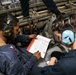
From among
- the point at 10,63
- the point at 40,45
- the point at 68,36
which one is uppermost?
the point at 68,36

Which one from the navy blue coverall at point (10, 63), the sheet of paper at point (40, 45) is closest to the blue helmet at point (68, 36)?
the navy blue coverall at point (10, 63)

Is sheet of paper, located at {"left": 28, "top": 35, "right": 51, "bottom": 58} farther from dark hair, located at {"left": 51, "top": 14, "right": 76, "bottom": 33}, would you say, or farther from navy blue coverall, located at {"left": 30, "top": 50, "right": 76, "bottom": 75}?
navy blue coverall, located at {"left": 30, "top": 50, "right": 76, "bottom": 75}

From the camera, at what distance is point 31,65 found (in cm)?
186

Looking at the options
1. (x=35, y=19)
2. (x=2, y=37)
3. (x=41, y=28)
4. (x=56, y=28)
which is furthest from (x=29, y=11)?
(x=56, y=28)

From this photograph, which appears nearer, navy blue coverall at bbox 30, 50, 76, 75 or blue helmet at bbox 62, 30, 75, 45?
navy blue coverall at bbox 30, 50, 76, 75

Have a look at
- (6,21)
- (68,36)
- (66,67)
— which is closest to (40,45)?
(6,21)

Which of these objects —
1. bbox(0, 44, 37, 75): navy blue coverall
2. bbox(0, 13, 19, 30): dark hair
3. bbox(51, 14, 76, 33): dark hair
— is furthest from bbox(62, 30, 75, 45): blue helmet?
bbox(0, 13, 19, 30): dark hair

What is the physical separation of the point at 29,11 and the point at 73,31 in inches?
68.0

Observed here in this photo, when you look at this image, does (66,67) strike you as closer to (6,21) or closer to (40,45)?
(6,21)

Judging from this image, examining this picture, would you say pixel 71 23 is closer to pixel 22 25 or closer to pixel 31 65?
pixel 31 65

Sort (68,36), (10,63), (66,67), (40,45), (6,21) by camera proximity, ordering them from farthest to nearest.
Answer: (40,45) → (6,21) → (10,63) → (68,36) → (66,67)

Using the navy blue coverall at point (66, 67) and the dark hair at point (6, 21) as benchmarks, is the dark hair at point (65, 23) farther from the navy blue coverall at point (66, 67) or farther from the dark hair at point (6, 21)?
the dark hair at point (6, 21)

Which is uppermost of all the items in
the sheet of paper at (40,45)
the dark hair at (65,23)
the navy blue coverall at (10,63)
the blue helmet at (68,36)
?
the dark hair at (65,23)

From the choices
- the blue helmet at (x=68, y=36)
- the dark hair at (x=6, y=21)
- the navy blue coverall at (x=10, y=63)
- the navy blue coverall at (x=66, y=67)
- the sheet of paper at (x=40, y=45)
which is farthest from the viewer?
the sheet of paper at (x=40, y=45)
